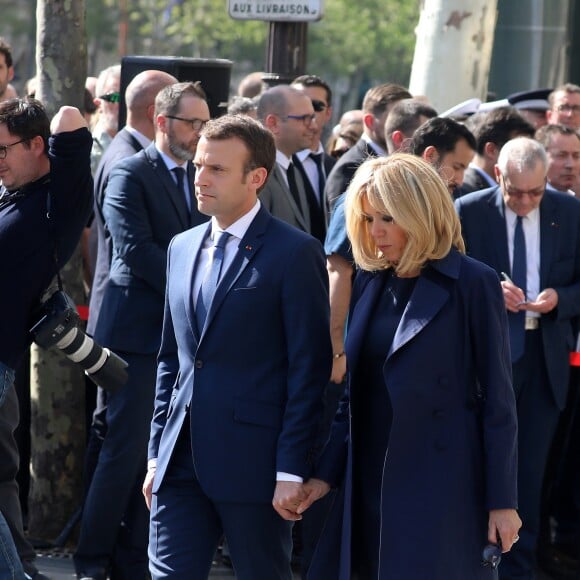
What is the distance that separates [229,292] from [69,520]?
3.28 meters

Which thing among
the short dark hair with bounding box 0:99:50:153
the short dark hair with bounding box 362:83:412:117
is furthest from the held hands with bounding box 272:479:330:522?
the short dark hair with bounding box 362:83:412:117

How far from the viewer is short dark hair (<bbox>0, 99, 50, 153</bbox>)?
211 inches

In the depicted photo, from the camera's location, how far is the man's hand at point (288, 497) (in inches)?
171

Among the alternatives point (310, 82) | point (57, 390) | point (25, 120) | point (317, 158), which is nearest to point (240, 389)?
point (25, 120)

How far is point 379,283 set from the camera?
14.3ft

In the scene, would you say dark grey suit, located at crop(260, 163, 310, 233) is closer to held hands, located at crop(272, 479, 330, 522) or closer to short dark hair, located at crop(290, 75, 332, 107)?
short dark hair, located at crop(290, 75, 332, 107)

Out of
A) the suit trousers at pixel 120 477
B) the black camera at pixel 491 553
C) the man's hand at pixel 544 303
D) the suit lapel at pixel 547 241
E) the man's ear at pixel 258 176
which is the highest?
the man's ear at pixel 258 176

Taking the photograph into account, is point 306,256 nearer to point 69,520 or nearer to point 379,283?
point 379,283

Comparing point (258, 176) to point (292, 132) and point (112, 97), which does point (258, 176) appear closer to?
point (292, 132)

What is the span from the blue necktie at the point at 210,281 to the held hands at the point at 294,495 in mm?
625

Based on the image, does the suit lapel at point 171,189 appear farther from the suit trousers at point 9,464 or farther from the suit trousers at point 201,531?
the suit trousers at point 201,531

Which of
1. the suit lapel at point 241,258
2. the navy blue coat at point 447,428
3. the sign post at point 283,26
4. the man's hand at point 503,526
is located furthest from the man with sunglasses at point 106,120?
the man's hand at point 503,526

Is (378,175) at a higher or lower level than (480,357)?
higher

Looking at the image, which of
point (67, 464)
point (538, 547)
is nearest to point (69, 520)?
point (67, 464)
